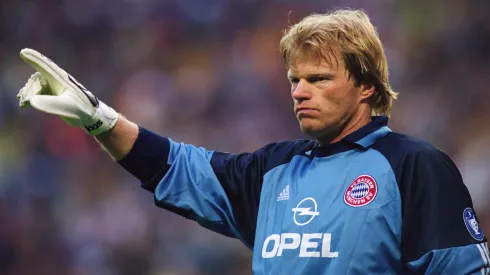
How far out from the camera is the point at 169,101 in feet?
22.8

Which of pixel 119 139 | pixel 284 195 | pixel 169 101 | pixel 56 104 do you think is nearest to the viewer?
pixel 56 104

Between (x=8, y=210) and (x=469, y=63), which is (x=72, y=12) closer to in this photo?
(x=8, y=210)

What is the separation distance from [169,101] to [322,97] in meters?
4.40

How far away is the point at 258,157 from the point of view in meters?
2.94

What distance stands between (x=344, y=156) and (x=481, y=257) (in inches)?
21.1

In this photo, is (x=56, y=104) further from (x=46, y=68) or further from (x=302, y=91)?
(x=302, y=91)

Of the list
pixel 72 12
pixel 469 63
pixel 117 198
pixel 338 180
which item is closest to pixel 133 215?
pixel 117 198

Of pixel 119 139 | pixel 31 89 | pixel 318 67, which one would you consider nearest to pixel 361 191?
pixel 318 67

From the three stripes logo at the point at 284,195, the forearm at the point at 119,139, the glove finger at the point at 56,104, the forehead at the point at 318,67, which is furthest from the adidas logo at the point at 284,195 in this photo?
the glove finger at the point at 56,104

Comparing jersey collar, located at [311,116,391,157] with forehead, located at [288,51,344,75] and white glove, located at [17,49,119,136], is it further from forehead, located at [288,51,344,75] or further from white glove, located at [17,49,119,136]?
white glove, located at [17,49,119,136]

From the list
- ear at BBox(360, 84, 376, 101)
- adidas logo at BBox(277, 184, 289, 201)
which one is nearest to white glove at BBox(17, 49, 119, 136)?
adidas logo at BBox(277, 184, 289, 201)

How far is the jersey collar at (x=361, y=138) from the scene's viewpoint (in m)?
2.63

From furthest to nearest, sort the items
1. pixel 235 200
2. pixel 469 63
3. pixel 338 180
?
pixel 469 63, pixel 235 200, pixel 338 180

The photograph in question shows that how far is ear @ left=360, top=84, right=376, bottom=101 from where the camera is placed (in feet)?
8.94
